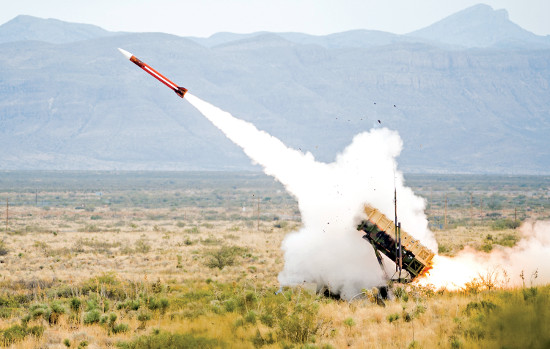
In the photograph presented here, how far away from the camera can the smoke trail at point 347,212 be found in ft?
81.5

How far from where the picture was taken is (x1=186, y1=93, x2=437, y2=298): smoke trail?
81.5 feet

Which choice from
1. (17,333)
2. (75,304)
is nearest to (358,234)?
(75,304)

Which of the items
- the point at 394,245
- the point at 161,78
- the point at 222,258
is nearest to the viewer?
the point at 394,245

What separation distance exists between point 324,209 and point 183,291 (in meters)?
6.29

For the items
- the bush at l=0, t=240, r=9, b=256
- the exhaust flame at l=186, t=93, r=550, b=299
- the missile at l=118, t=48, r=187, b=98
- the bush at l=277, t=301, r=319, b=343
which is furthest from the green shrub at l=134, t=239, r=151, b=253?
the bush at l=277, t=301, r=319, b=343

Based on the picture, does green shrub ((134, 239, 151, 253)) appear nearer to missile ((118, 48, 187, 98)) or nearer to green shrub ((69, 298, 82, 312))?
missile ((118, 48, 187, 98))

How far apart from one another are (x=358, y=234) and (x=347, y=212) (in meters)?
0.83

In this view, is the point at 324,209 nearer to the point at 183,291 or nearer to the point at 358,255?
the point at 358,255

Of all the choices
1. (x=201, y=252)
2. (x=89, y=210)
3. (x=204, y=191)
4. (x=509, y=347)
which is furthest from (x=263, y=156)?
(x=204, y=191)

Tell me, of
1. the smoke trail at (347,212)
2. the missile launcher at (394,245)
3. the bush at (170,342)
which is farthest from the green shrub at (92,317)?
the missile launcher at (394,245)

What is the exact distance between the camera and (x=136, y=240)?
1892 inches

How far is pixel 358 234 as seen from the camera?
2480 cm

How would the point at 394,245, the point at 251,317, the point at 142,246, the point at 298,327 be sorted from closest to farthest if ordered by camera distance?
1. the point at 298,327
2. the point at 251,317
3. the point at 394,245
4. the point at 142,246

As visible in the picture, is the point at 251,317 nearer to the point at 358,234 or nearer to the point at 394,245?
the point at 394,245
